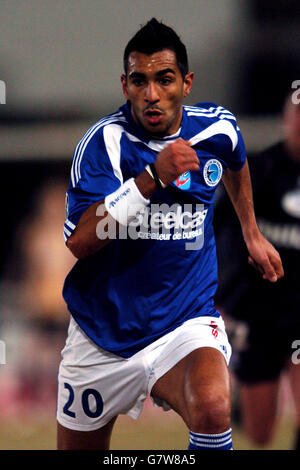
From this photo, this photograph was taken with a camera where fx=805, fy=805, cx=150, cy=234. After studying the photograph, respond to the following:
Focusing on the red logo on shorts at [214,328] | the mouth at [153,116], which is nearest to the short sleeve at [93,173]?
the mouth at [153,116]

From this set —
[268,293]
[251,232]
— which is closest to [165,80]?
[251,232]

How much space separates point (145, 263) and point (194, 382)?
0.55 metres

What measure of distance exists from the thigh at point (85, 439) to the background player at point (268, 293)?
1922 mm

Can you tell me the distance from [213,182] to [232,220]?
173 cm

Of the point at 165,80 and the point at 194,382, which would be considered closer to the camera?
the point at 194,382

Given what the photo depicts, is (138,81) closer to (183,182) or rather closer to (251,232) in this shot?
(183,182)

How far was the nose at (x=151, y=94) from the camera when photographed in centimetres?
297

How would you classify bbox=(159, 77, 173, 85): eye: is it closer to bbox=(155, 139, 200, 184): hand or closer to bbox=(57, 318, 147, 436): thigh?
bbox=(155, 139, 200, 184): hand

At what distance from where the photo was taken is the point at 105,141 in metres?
3.04

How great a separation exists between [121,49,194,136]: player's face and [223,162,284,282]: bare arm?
2.01ft

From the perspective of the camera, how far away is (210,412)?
2.76 metres

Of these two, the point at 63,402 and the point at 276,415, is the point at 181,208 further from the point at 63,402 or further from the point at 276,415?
the point at 276,415

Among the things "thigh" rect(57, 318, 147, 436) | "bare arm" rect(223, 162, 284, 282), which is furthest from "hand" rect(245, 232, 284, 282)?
"thigh" rect(57, 318, 147, 436)

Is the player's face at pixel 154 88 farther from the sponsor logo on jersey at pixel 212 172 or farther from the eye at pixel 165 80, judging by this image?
the sponsor logo on jersey at pixel 212 172
